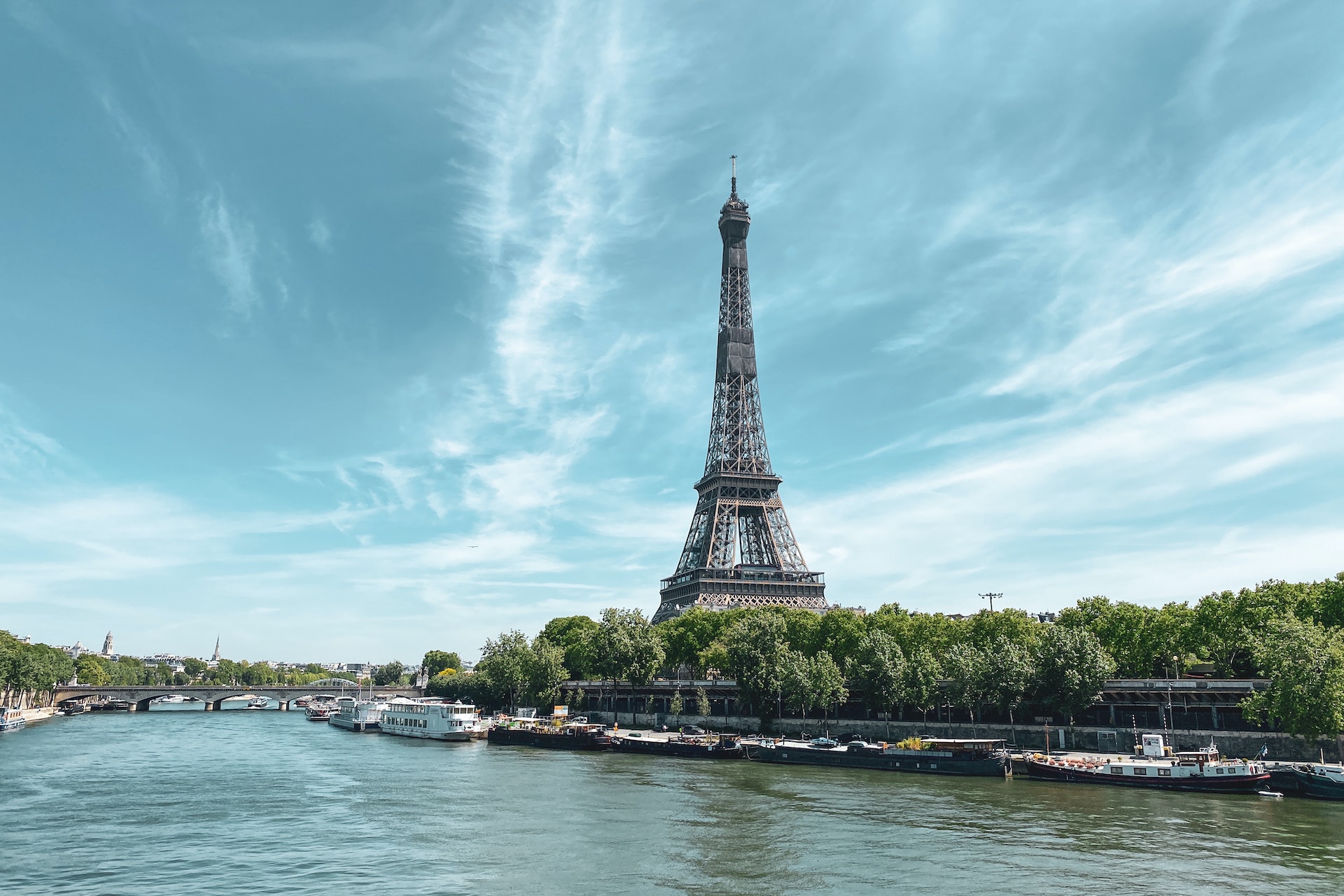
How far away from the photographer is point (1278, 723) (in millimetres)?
73438

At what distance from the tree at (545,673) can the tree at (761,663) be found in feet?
131

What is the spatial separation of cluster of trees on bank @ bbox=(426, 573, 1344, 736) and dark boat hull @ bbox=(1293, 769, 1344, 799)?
7.01 m

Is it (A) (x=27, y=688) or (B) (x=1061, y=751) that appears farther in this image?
(A) (x=27, y=688)

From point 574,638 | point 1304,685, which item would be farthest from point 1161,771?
point 574,638

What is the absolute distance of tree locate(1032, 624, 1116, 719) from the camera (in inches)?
3250

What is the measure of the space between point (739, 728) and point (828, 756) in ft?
113

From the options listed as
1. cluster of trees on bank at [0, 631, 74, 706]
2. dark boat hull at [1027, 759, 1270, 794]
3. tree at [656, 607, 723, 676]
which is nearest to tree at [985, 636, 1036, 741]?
dark boat hull at [1027, 759, 1270, 794]

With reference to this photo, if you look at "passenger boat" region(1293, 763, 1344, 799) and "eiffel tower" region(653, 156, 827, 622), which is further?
"eiffel tower" region(653, 156, 827, 622)

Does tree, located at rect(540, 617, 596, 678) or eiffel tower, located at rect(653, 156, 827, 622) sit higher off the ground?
eiffel tower, located at rect(653, 156, 827, 622)

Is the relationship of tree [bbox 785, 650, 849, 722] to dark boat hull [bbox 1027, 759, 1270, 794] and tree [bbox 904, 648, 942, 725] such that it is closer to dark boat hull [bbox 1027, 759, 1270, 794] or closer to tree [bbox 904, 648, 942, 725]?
tree [bbox 904, 648, 942, 725]

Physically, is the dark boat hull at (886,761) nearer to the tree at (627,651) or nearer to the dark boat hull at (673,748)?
the dark boat hull at (673,748)

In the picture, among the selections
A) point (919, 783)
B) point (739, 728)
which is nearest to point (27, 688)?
point (739, 728)

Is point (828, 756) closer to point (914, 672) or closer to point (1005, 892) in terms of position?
point (914, 672)

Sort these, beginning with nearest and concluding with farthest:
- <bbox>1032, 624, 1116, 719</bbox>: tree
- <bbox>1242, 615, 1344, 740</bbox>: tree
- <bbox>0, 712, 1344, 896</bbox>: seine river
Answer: <bbox>0, 712, 1344, 896</bbox>: seine river < <bbox>1242, 615, 1344, 740</bbox>: tree < <bbox>1032, 624, 1116, 719</bbox>: tree
